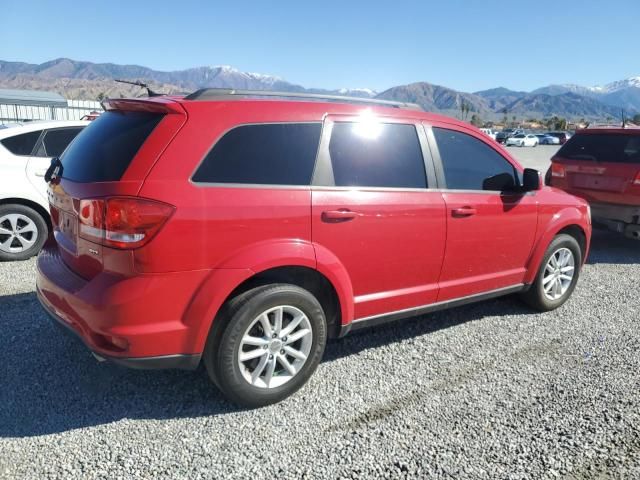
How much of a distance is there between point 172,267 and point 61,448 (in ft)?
3.56

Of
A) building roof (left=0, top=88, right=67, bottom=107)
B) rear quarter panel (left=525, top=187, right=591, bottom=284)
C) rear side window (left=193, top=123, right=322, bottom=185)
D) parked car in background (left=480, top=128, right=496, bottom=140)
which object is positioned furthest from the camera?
building roof (left=0, top=88, right=67, bottom=107)

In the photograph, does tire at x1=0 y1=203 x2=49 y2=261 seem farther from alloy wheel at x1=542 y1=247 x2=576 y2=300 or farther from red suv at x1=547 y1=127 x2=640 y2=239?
red suv at x1=547 y1=127 x2=640 y2=239

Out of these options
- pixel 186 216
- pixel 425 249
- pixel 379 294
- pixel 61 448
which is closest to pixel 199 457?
pixel 61 448

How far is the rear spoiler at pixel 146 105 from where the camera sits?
2781mm

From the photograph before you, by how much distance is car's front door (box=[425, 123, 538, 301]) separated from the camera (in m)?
3.74

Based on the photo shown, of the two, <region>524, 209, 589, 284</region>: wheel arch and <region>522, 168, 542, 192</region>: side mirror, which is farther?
<region>524, 209, 589, 284</region>: wheel arch

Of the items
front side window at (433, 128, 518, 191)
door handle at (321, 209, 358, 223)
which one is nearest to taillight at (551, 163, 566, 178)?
front side window at (433, 128, 518, 191)

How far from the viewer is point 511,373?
3.55 metres

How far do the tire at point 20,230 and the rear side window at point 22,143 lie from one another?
26.8 inches

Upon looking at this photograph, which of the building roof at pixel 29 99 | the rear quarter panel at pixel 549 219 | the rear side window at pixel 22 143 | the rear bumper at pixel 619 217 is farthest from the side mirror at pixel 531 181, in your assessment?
the building roof at pixel 29 99

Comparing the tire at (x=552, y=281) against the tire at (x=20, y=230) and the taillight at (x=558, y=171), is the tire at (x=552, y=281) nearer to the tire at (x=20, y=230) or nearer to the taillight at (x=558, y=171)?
the taillight at (x=558, y=171)

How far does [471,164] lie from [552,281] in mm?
1602

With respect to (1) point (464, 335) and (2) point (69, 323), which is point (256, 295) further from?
(1) point (464, 335)

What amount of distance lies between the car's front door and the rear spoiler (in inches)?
71.8
